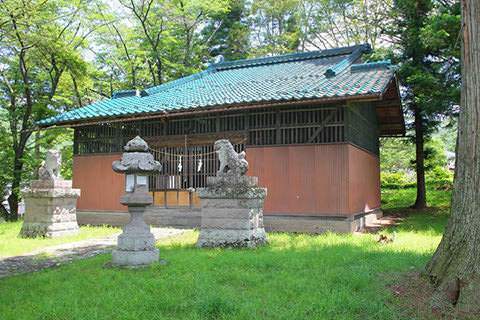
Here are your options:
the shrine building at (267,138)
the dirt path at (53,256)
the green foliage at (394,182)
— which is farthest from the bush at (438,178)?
the dirt path at (53,256)

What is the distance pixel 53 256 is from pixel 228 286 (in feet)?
15.1

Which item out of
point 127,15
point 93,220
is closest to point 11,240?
point 93,220

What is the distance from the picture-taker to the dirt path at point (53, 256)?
259 inches

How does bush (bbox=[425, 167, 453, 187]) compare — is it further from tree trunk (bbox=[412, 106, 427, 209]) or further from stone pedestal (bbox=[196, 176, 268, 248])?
stone pedestal (bbox=[196, 176, 268, 248])

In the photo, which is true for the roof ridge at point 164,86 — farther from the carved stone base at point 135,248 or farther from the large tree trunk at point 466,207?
the large tree trunk at point 466,207

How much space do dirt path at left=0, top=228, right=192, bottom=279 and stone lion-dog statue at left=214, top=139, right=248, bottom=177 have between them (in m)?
3.15

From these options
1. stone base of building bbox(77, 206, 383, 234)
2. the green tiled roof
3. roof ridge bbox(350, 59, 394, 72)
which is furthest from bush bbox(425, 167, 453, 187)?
roof ridge bbox(350, 59, 394, 72)

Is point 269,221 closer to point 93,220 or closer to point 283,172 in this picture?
point 283,172

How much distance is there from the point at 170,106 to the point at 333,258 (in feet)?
26.5

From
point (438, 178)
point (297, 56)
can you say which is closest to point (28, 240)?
point (297, 56)

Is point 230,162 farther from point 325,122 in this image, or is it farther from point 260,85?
point 260,85

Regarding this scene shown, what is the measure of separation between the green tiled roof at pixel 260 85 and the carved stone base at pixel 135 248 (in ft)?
18.7

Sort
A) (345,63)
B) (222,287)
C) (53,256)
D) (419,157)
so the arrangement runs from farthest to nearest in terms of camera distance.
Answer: (419,157) → (345,63) → (53,256) → (222,287)

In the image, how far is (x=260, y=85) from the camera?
534 inches
